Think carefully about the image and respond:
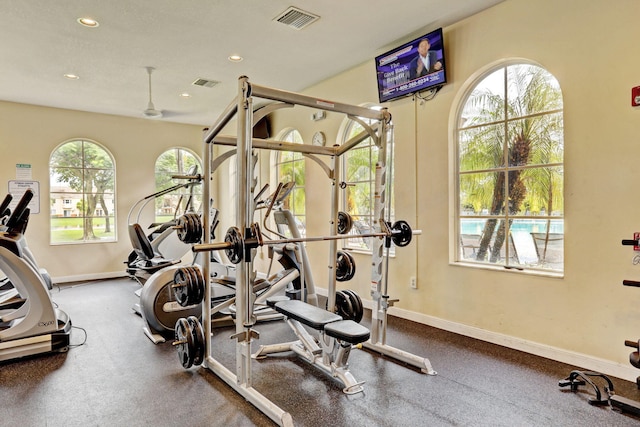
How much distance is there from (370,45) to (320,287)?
10.4 ft

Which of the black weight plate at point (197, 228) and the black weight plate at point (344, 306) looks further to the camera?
the black weight plate at point (344, 306)

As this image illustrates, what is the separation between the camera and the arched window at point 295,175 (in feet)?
19.7

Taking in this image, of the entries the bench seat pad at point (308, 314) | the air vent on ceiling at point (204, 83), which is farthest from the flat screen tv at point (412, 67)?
the bench seat pad at point (308, 314)

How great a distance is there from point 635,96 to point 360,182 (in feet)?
→ 9.39

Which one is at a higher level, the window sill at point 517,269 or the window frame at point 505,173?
the window frame at point 505,173

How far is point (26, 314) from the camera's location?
326 cm

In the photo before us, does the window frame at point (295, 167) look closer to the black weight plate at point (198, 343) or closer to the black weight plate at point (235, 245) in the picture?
the black weight plate at point (198, 343)

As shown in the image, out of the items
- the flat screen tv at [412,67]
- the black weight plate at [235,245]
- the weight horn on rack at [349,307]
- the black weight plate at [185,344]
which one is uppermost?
the flat screen tv at [412,67]

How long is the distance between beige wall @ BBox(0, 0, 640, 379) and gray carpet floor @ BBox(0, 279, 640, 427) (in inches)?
11.8

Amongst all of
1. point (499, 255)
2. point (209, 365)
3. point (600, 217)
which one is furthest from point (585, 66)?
point (209, 365)

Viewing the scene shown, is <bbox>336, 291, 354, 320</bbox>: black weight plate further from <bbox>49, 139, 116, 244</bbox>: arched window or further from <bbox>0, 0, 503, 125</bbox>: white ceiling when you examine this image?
<bbox>49, 139, 116, 244</bbox>: arched window

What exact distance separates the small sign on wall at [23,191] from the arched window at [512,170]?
6505 millimetres

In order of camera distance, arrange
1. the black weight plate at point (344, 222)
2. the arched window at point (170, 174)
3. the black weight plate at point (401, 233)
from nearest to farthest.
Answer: the black weight plate at point (401, 233) < the black weight plate at point (344, 222) < the arched window at point (170, 174)

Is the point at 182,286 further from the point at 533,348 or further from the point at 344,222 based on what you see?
the point at 533,348
